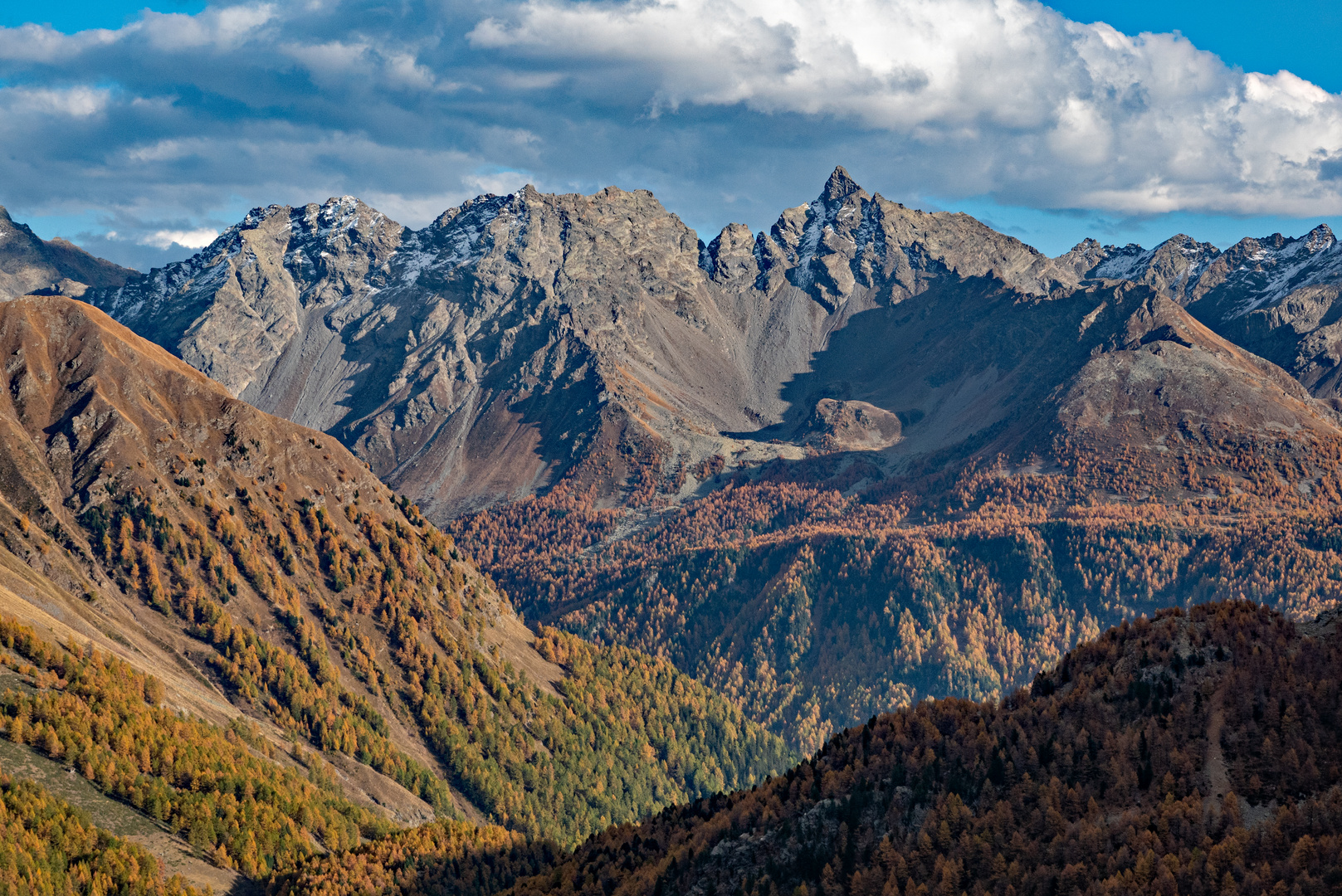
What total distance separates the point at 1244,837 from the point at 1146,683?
82.5 ft

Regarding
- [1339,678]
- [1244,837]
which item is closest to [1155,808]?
[1244,837]

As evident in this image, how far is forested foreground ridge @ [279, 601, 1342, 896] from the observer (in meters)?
108

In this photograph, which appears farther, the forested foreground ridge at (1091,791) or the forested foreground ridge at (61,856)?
the forested foreground ridge at (61,856)

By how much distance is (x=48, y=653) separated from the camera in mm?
190750

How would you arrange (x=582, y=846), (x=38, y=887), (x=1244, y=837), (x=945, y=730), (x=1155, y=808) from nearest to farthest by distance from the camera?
1. (x=1244, y=837)
2. (x=1155, y=808)
3. (x=945, y=730)
4. (x=38, y=887)
5. (x=582, y=846)

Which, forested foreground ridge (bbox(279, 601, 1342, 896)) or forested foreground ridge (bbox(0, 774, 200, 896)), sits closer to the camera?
forested foreground ridge (bbox(279, 601, 1342, 896))

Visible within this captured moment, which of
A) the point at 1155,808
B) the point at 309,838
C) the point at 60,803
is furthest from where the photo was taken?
the point at 309,838

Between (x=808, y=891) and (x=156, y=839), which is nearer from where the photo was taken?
(x=808, y=891)

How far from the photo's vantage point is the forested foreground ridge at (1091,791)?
10794 cm

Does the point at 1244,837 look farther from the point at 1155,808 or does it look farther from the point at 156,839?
the point at 156,839

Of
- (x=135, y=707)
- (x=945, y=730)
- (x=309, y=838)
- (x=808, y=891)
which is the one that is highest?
(x=945, y=730)

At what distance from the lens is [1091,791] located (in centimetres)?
12181

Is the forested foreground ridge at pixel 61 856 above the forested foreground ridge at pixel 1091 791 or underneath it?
underneath

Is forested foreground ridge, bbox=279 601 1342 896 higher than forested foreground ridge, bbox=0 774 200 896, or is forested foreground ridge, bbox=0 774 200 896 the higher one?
forested foreground ridge, bbox=279 601 1342 896
